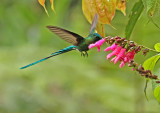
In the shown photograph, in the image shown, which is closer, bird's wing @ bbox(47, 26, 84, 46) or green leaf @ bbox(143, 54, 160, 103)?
green leaf @ bbox(143, 54, 160, 103)

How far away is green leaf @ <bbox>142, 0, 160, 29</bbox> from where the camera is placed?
1.54 meters

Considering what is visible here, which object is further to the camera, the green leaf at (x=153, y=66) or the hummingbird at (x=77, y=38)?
the hummingbird at (x=77, y=38)

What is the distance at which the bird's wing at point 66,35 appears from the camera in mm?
2010

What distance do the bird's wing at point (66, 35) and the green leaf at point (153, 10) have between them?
1.98 ft

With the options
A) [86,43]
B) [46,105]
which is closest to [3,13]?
[46,105]

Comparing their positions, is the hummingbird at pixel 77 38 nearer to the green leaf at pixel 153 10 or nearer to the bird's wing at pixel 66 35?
the bird's wing at pixel 66 35

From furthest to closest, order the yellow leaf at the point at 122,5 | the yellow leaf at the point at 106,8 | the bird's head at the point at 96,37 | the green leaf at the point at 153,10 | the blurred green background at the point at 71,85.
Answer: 1. the blurred green background at the point at 71,85
2. the bird's head at the point at 96,37
3. the yellow leaf at the point at 122,5
4. the yellow leaf at the point at 106,8
5. the green leaf at the point at 153,10

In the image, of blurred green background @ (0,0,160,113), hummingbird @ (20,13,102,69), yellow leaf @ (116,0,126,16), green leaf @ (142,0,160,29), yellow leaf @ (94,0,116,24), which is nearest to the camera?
green leaf @ (142,0,160,29)

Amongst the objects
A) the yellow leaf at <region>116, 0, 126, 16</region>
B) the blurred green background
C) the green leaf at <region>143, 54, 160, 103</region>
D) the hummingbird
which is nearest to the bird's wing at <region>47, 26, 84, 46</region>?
the hummingbird

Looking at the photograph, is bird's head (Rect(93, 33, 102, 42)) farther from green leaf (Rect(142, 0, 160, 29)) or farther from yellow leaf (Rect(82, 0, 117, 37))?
green leaf (Rect(142, 0, 160, 29))

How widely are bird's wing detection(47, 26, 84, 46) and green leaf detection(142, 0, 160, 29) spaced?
0.60 metres

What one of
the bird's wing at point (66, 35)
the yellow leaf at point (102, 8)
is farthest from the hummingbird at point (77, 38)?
the yellow leaf at point (102, 8)

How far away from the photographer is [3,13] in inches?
326

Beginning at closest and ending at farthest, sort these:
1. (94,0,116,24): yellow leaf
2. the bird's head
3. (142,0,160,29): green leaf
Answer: (142,0,160,29): green leaf
(94,0,116,24): yellow leaf
the bird's head
